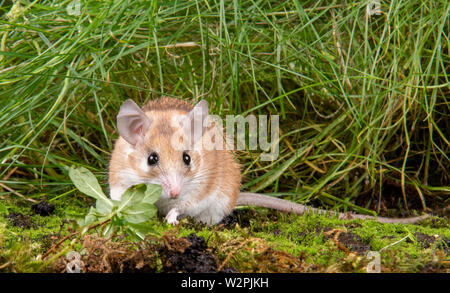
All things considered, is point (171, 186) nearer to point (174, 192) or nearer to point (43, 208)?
point (174, 192)

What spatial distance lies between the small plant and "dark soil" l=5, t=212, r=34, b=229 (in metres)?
0.63

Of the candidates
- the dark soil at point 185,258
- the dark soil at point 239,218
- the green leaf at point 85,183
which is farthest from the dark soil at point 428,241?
the green leaf at point 85,183

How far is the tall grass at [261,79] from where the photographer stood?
275 centimetres

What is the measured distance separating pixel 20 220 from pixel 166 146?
80cm

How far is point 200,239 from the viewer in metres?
1.73

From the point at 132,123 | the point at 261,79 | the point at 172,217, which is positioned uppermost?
the point at 261,79

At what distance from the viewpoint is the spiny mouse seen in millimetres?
2463

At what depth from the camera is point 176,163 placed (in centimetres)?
247

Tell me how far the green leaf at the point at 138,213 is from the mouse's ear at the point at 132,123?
0.71 metres

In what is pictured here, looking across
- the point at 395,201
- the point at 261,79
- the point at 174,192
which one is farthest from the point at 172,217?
the point at 395,201

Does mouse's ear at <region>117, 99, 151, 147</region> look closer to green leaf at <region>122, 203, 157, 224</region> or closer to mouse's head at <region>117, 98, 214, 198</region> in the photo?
mouse's head at <region>117, 98, 214, 198</region>

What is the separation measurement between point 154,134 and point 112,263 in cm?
104
